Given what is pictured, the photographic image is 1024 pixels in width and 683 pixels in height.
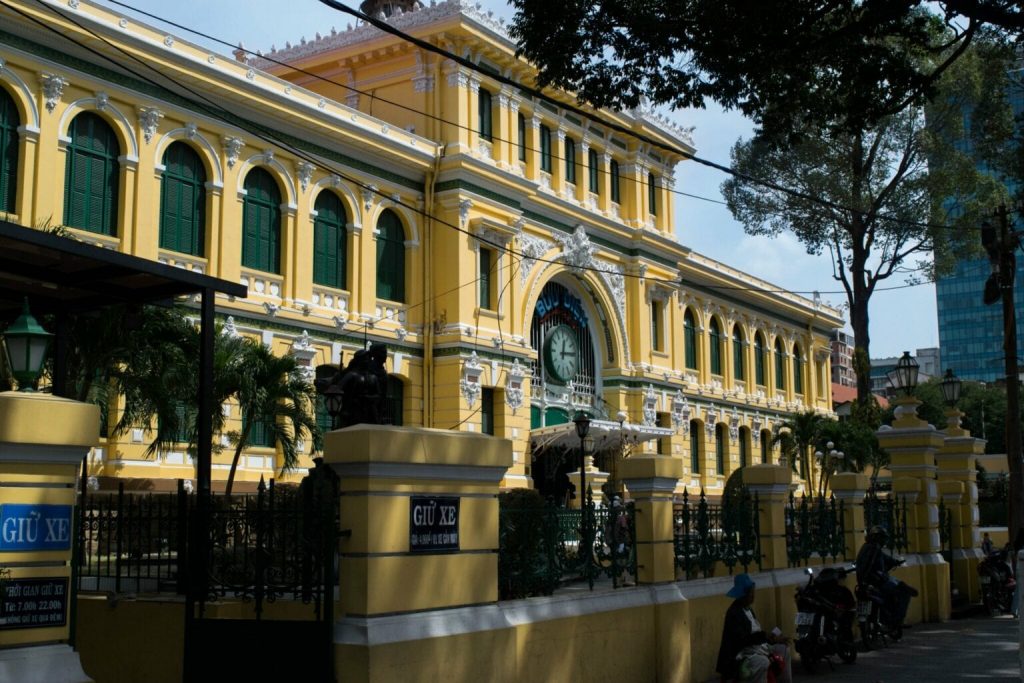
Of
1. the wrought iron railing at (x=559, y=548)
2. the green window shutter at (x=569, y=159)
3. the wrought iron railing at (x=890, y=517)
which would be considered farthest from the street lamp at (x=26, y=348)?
the green window shutter at (x=569, y=159)

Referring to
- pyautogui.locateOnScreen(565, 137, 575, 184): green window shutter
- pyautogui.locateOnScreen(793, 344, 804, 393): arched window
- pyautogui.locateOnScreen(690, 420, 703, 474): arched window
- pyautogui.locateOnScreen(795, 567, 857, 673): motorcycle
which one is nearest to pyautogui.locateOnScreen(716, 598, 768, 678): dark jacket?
pyautogui.locateOnScreen(795, 567, 857, 673): motorcycle

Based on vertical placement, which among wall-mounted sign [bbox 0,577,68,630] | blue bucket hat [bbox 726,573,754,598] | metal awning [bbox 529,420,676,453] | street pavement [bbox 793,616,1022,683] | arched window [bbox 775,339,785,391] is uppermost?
arched window [bbox 775,339,785,391]

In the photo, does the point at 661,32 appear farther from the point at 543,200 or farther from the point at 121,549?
the point at 543,200

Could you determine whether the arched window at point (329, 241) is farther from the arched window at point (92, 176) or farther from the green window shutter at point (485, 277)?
the arched window at point (92, 176)

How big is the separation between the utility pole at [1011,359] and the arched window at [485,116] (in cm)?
1455

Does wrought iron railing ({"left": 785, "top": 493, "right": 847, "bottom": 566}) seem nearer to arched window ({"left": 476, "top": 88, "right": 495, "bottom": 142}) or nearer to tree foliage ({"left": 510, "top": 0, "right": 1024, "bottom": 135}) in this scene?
tree foliage ({"left": 510, "top": 0, "right": 1024, "bottom": 135})

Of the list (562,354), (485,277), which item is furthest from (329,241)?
(562,354)

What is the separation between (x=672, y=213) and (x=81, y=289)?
3070 centimetres

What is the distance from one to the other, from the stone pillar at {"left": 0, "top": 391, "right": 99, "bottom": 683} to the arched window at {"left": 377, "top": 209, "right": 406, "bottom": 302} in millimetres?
21450

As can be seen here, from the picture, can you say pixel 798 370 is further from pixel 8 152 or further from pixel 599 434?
pixel 8 152

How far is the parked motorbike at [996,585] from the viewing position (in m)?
19.6

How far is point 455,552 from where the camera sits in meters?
8.67

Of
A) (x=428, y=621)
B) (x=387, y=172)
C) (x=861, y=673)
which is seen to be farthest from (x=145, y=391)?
(x=387, y=172)

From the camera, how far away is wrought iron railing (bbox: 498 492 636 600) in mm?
10109
